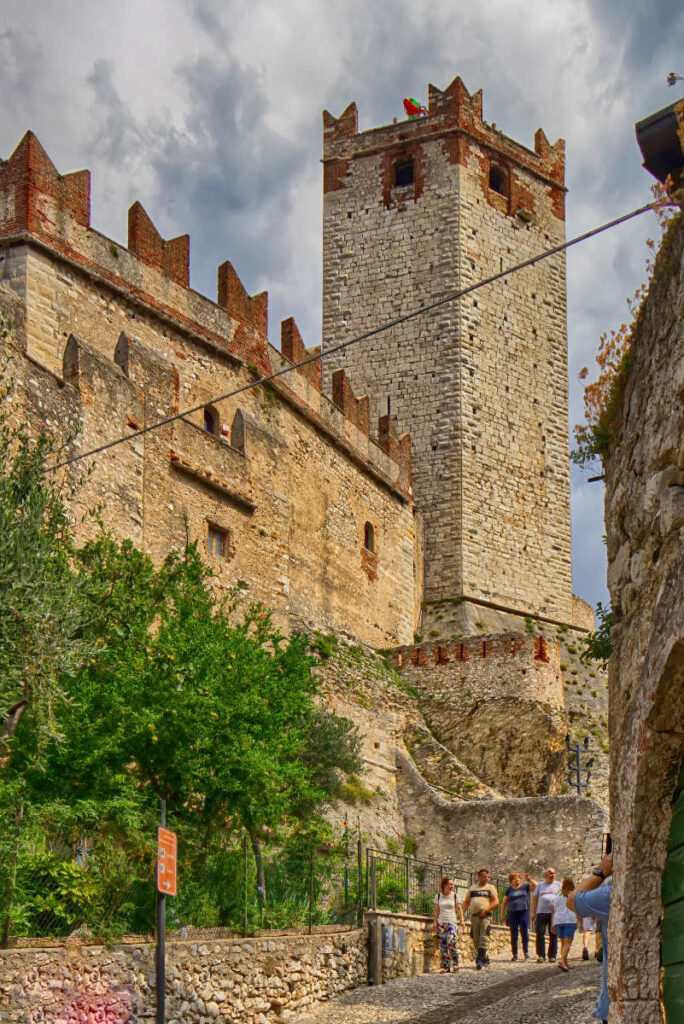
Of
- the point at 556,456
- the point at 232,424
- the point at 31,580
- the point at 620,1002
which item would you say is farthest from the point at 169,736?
the point at 556,456

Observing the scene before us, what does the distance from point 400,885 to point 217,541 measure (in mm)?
7155

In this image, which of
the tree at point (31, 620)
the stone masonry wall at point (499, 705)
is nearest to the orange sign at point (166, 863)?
the tree at point (31, 620)

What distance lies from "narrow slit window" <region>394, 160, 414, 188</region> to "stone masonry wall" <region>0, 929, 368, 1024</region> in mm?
22693

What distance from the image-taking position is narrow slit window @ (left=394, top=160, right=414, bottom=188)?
33250mm

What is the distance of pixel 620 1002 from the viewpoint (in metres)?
4.97

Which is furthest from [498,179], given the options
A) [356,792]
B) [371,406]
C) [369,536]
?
[356,792]

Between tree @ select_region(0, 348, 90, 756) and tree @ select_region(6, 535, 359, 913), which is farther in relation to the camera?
tree @ select_region(6, 535, 359, 913)

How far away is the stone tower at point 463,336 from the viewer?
30.9m

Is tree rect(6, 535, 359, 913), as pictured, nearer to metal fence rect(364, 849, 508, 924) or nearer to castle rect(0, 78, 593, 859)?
metal fence rect(364, 849, 508, 924)

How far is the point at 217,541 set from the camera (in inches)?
872

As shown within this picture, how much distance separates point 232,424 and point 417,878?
29.9 ft

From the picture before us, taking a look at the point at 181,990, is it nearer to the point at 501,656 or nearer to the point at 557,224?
the point at 501,656

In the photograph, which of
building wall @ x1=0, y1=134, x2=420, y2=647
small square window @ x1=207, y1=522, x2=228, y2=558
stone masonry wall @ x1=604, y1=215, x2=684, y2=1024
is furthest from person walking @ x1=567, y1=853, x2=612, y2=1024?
small square window @ x1=207, y1=522, x2=228, y2=558

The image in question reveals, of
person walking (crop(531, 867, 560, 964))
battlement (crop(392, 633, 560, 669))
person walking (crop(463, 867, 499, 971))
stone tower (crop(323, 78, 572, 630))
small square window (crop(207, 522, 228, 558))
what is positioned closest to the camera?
person walking (crop(531, 867, 560, 964))
